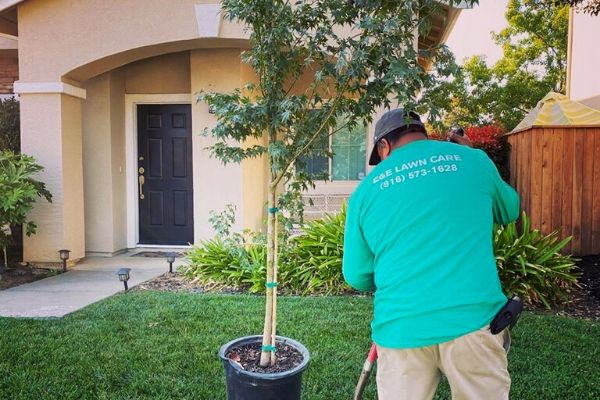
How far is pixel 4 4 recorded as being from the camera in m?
6.73

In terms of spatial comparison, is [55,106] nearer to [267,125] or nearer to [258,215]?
[258,215]

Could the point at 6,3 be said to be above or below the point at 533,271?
above

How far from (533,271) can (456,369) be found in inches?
145

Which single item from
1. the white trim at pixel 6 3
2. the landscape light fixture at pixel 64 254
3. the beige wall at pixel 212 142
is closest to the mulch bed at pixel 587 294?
the beige wall at pixel 212 142

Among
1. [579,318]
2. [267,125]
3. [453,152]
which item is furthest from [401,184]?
[579,318]

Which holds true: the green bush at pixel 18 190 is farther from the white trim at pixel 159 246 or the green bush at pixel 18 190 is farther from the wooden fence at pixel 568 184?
the wooden fence at pixel 568 184

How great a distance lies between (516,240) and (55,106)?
19.6 feet

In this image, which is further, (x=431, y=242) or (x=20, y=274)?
(x=20, y=274)

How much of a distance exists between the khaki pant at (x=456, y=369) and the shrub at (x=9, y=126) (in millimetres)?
7417

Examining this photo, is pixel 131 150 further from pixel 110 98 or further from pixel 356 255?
pixel 356 255

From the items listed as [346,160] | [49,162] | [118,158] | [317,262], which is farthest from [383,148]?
[118,158]

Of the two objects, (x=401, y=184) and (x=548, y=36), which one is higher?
(x=548, y=36)

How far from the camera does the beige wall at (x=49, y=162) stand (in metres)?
6.88

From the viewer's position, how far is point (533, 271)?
500cm
